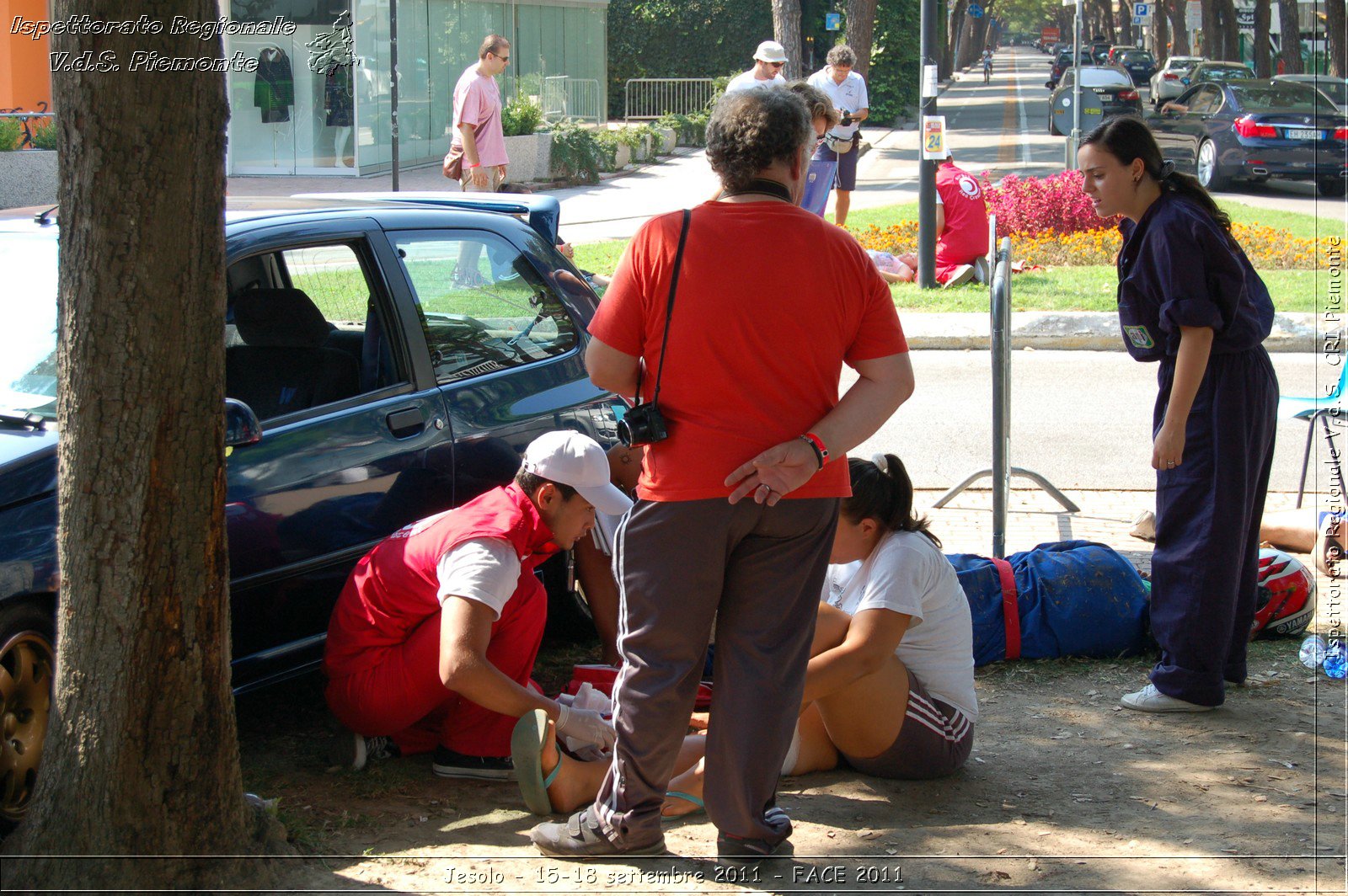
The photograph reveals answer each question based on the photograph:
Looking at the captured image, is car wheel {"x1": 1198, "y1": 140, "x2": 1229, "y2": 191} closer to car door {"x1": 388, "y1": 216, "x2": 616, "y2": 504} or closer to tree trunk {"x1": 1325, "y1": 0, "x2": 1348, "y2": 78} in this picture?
tree trunk {"x1": 1325, "y1": 0, "x2": 1348, "y2": 78}

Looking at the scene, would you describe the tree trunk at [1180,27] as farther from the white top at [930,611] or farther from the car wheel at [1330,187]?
the white top at [930,611]

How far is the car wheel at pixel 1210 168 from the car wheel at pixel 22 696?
20643mm

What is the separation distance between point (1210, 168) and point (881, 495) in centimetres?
2004

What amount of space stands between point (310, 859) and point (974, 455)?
18.1 feet

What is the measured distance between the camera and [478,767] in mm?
3928

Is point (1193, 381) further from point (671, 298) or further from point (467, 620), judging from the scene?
point (467, 620)

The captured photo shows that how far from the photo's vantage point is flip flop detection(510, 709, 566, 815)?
3469 millimetres

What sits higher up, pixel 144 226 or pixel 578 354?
pixel 144 226

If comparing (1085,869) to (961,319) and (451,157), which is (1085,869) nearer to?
(961,319)

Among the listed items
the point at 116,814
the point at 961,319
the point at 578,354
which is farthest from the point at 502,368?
the point at 961,319

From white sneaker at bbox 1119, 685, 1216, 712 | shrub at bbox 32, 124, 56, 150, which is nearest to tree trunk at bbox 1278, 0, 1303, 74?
shrub at bbox 32, 124, 56, 150

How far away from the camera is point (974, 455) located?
7953mm

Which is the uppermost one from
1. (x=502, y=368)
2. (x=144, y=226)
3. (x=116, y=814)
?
(x=144, y=226)

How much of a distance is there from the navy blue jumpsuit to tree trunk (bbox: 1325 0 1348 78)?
93.3 feet
